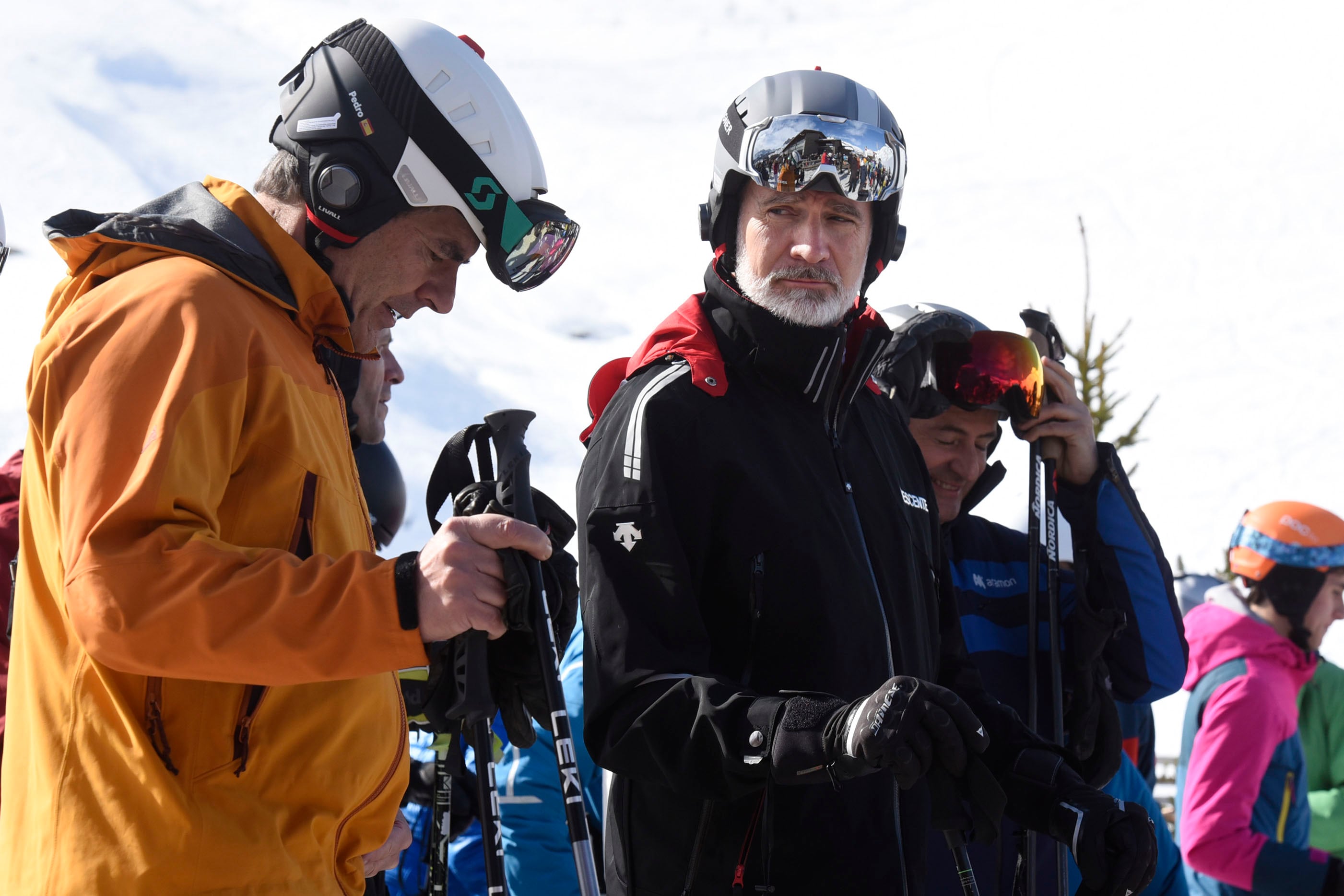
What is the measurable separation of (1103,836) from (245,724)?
164cm

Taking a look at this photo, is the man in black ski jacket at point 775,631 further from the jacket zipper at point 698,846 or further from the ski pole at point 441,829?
the ski pole at point 441,829

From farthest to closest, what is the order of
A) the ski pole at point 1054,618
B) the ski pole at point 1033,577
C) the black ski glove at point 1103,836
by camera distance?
1. the ski pole at point 1033,577
2. the ski pole at point 1054,618
3. the black ski glove at point 1103,836

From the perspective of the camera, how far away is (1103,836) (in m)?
2.67

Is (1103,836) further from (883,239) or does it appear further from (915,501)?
(883,239)

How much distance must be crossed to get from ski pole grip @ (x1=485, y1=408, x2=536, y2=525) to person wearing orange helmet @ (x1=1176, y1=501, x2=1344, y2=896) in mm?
3639

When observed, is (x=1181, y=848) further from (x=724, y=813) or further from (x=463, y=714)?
(x=463, y=714)

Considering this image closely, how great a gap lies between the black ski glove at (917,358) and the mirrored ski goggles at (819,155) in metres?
0.99

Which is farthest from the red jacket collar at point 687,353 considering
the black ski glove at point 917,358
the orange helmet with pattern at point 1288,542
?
the orange helmet with pattern at point 1288,542

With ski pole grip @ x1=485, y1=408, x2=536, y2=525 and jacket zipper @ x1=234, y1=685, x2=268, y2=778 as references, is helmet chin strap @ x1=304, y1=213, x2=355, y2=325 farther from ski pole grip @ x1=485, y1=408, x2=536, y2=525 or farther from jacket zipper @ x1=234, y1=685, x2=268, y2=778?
jacket zipper @ x1=234, y1=685, x2=268, y2=778

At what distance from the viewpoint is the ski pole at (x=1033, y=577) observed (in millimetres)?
4312

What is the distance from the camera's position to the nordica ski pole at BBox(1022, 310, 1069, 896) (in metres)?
4.19

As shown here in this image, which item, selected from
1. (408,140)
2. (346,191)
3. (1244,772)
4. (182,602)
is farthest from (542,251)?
(1244,772)

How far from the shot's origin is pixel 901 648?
3029 mm

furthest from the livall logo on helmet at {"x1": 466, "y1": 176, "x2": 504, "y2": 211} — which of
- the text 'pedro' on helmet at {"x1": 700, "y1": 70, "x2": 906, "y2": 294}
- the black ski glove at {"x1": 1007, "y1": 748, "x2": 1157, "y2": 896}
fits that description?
the black ski glove at {"x1": 1007, "y1": 748, "x2": 1157, "y2": 896}
